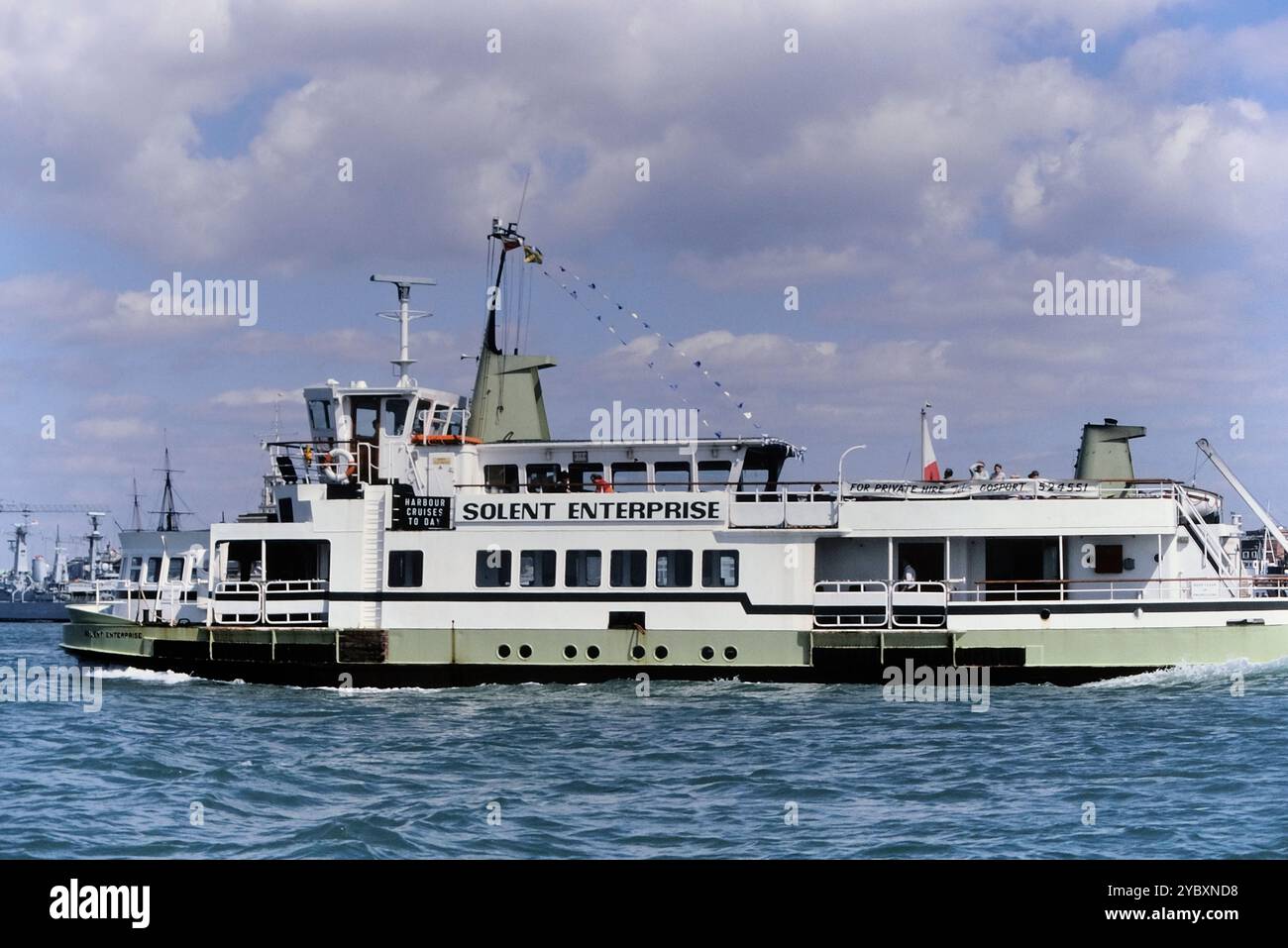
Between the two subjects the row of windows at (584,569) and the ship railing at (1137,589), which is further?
the row of windows at (584,569)

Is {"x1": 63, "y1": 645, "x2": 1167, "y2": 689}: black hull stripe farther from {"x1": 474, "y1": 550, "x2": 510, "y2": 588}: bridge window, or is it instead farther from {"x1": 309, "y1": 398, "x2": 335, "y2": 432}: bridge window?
{"x1": 309, "y1": 398, "x2": 335, "y2": 432}: bridge window

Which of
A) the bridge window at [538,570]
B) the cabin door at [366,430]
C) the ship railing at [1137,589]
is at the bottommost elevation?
the ship railing at [1137,589]

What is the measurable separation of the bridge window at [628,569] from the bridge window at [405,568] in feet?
14.2

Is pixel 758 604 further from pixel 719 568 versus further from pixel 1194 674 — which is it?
pixel 1194 674

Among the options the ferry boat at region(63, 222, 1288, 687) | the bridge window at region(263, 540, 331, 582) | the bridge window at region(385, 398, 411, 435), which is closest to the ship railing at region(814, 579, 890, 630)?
the ferry boat at region(63, 222, 1288, 687)

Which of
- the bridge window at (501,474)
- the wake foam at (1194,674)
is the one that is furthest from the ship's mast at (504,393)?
the wake foam at (1194,674)

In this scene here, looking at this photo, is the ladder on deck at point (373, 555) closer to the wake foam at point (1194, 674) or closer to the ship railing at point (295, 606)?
the ship railing at point (295, 606)

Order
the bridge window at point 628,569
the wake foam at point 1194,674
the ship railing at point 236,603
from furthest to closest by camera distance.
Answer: the ship railing at point 236,603, the bridge window at point 628,569, the wake foam at point 1194,674

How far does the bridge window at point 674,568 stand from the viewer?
2894cm

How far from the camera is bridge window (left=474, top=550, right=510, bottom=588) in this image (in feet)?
96.5

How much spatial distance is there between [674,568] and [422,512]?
577 centimetres

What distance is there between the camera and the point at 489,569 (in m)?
29.5

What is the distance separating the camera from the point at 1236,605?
2759 centimetres
